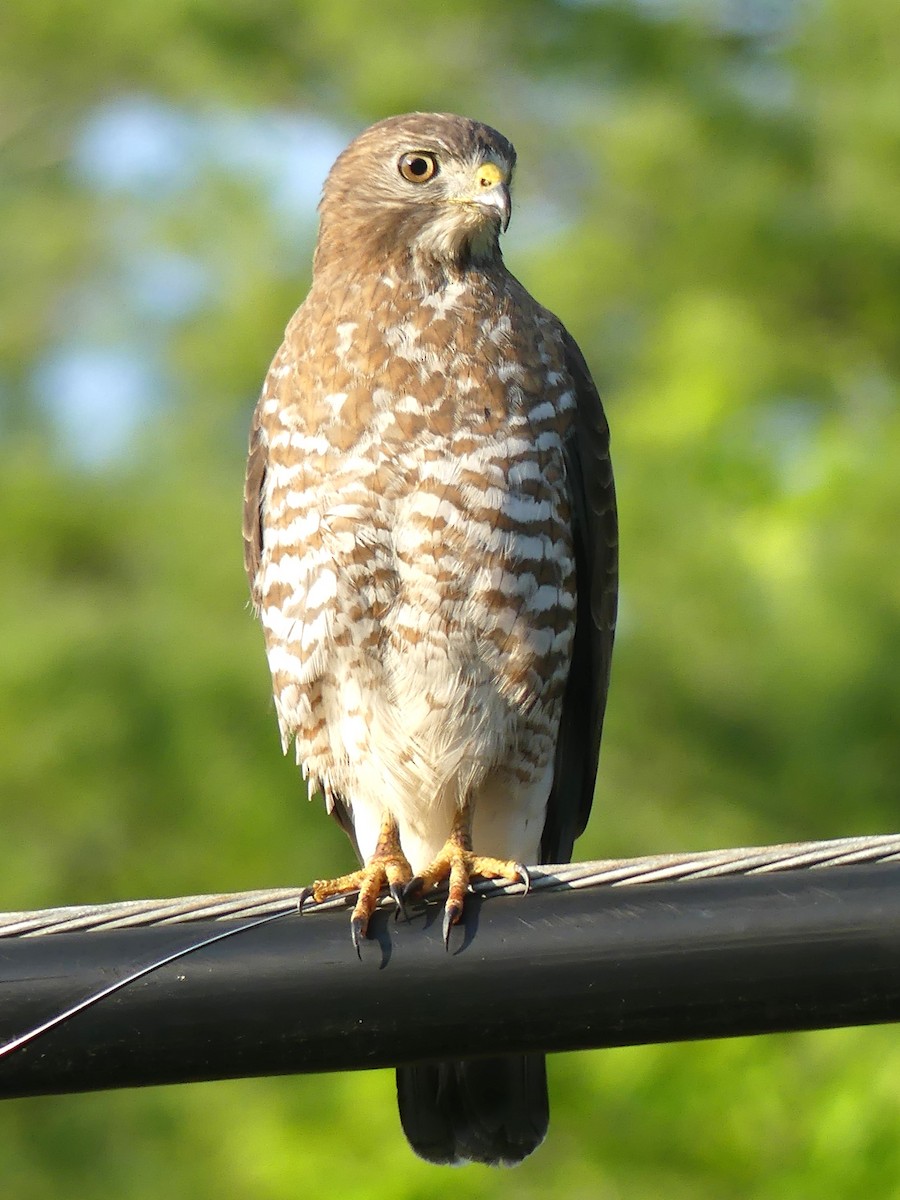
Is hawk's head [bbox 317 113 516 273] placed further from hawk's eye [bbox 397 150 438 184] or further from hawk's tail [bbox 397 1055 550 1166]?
hawk's tail [bbox 397 1055 550 1166]

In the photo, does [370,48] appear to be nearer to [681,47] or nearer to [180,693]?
[681,47]

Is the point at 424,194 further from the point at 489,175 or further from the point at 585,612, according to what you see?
the point at 585,612

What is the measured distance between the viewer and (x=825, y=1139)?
5254mm

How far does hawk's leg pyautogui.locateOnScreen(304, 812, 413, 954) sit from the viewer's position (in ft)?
9.12

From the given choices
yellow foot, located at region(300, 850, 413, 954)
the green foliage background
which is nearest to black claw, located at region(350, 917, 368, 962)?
yellow foot, located at region(300, 850, 413, 954)

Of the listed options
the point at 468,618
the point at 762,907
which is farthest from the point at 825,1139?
the point at 762,907

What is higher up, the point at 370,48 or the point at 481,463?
the point at 370,48

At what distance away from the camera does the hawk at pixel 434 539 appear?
3443 mm

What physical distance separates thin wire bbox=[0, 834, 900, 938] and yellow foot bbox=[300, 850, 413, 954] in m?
0.33

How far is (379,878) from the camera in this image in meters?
3.08

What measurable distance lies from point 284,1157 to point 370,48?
184 inches

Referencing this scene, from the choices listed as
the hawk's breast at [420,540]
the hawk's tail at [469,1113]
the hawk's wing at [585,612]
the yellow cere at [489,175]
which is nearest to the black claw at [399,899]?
the hawk's tail at [469,1113]

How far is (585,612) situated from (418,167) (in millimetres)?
1041

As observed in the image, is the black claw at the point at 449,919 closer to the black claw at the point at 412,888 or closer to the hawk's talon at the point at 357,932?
the hawk's talon at the point at 357,932
